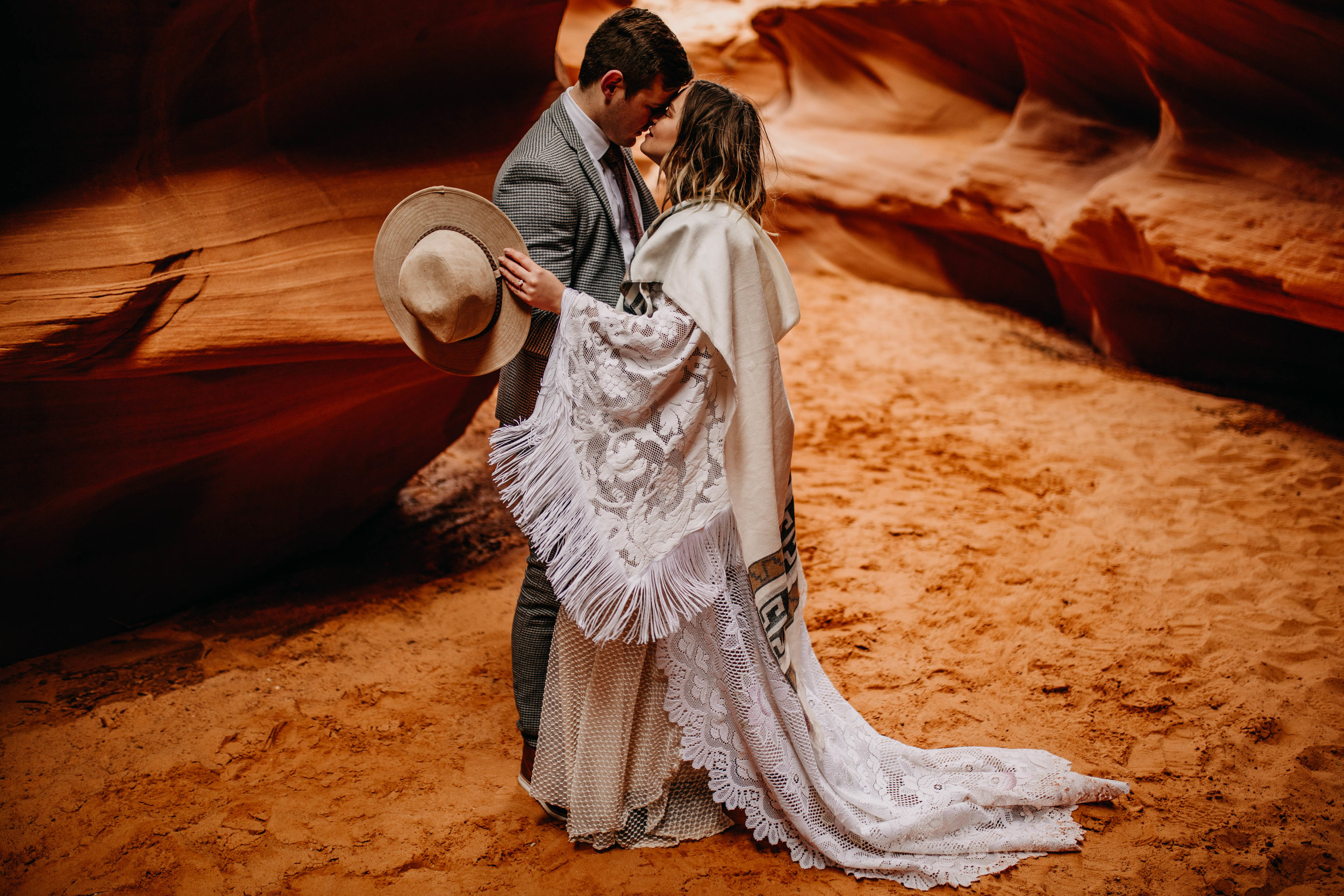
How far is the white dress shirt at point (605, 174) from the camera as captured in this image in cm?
208

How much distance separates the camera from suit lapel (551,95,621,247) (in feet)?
6.69

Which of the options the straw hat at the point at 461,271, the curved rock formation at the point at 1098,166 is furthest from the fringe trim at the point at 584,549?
the curved rock formation at the point at 1098,166

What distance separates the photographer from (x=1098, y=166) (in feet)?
18.9

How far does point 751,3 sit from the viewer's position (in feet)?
29.7

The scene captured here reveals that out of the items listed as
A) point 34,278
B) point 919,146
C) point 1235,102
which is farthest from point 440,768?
point 919,146

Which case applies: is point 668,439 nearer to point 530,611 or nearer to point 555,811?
point 530,611

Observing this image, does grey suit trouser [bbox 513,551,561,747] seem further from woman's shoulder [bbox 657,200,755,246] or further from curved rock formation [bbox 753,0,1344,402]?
curved rock formation [bbox 753,0,1344,402]

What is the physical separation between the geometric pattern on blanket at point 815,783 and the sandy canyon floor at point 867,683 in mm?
76

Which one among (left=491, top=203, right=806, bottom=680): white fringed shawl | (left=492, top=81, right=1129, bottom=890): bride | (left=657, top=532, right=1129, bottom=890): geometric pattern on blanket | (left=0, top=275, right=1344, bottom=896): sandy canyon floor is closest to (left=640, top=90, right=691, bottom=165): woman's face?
(left=492, top=81, right=1129, bottom=890): bride

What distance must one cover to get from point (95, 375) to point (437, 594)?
156 cm

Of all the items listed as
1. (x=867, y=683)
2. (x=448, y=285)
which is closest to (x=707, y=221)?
(x=448, y=285)

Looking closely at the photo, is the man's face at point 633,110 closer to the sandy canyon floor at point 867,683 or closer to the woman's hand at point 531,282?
the woman's hand at point 531,282

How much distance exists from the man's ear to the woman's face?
0.37ft

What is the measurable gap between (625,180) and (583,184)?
0.65 ft
